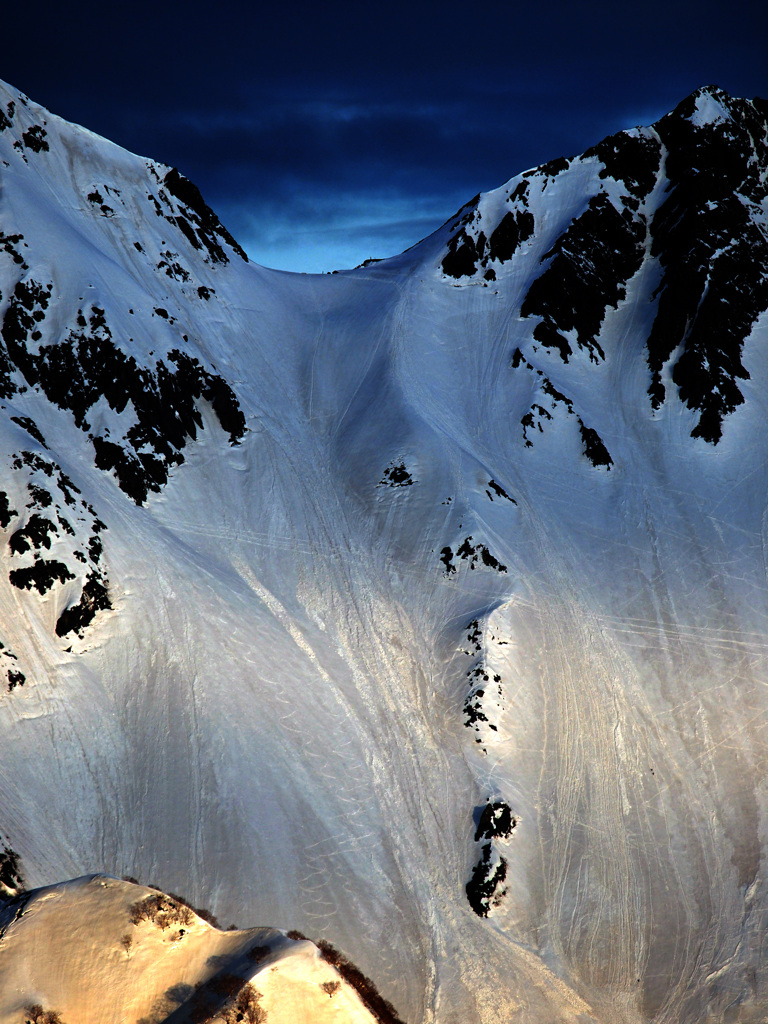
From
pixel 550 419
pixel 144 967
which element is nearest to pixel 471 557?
pixel 550 419

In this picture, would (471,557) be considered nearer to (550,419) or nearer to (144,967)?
(550,419)

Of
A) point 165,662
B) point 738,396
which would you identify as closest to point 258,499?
point 165,662

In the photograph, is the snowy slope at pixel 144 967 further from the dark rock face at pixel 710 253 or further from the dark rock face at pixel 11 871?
the dark rock face at pixel 710 253

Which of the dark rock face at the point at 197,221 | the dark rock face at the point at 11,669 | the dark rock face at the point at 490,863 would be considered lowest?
the dark rock face at the point at 490,863

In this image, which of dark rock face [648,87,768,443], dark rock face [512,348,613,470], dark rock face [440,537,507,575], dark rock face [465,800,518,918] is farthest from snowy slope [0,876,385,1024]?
dark rock face [648,87,768,443]

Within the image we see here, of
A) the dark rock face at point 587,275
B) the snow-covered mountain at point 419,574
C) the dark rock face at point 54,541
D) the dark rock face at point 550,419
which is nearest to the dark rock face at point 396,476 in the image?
the snow-covered mountain at point 419,574

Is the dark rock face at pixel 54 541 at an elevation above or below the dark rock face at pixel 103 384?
below

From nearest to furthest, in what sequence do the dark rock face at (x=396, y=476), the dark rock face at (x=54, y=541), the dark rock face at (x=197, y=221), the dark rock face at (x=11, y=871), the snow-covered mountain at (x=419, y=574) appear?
1. the dark rock face at (x=11, y=871)
2. the snow-covered mountain at (x=419, y=574)
3. the dark rock face at (x=54, y=541)
4. the dark rock face at (x=396, y=476)
5. the dark rock face at (x=197, y=221)
